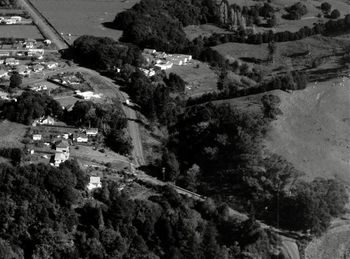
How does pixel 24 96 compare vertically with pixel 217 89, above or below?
above

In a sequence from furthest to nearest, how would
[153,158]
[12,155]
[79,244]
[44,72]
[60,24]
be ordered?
[60,24]
[44,72]
[153,158]
[12,155]
[79,244]

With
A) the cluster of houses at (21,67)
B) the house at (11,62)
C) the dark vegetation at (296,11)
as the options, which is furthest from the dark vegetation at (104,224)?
the dark vegetation at (296,11)

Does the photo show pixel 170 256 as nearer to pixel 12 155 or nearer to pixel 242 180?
pixel 242 180

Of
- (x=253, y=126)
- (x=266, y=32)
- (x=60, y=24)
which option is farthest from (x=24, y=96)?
(x=266, y=32)

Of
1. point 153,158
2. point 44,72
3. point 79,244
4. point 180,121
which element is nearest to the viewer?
point 79,244

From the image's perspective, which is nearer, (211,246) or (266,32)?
(211,246)

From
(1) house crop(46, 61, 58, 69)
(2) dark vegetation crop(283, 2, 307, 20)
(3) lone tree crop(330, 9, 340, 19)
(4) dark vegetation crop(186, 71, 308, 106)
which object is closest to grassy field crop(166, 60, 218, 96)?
(4) dark vegetation crop(186, 71, 308, 106)
